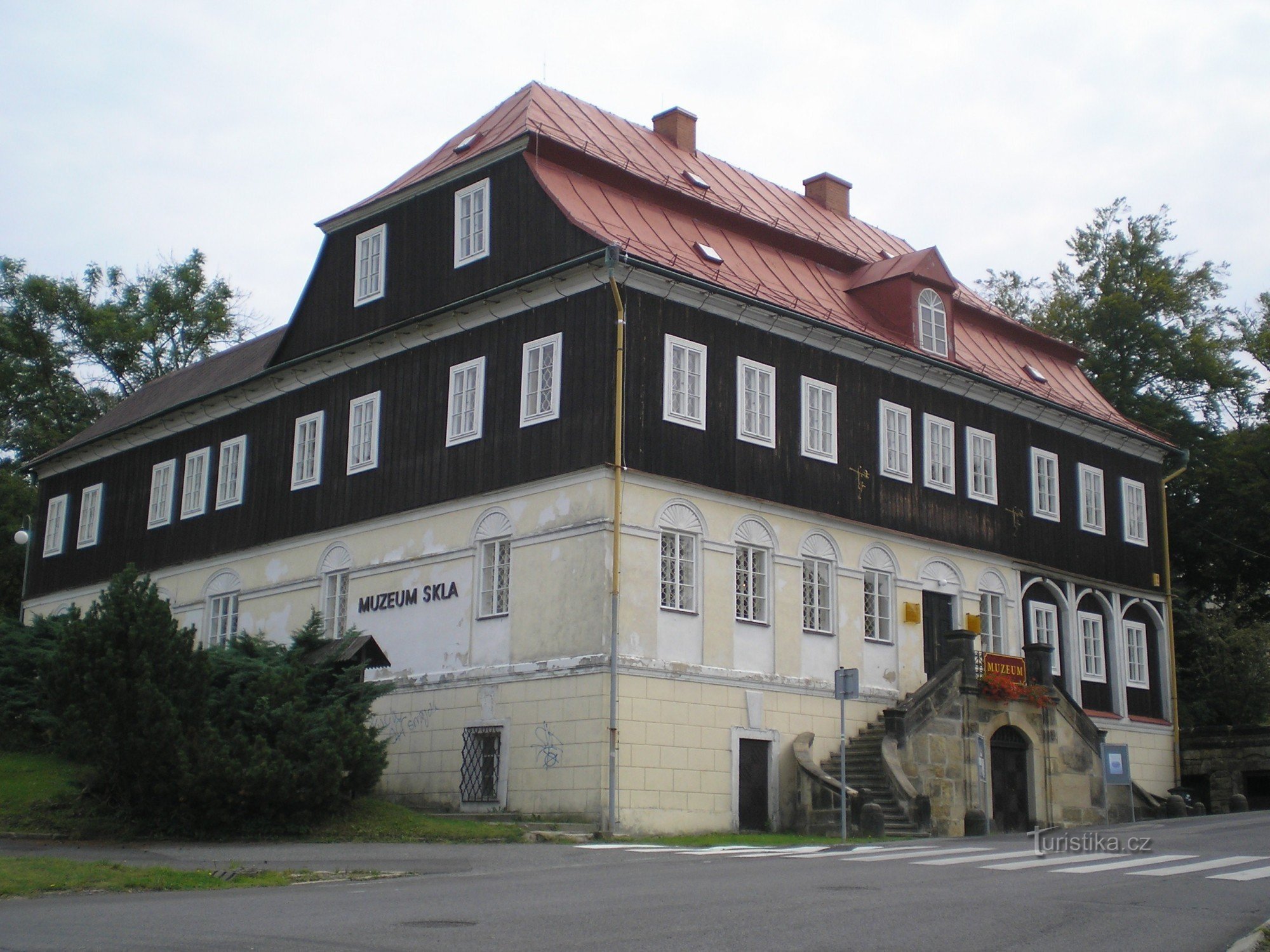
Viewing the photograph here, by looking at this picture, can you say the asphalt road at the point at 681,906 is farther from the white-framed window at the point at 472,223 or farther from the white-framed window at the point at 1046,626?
the white-framed window at the point at 1046,626

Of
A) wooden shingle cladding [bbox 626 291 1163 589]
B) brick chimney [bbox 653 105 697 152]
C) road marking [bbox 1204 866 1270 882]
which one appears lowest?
road marking [bbox 1204 866 1270 882]

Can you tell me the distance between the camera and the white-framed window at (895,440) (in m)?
30.8

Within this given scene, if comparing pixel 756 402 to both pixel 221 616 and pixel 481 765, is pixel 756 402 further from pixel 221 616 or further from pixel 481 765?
pixel 221 616

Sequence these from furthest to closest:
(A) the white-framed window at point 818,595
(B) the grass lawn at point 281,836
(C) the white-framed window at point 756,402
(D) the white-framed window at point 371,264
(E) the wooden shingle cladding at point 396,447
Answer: (D) the white-framed window at point 371,264, (A) the white-framed window at point 818,595, (C) the white-framed window at point 756,402, (E) the wooden shingle cladding at point 396,447, (B) the grass lawn at point 281,836

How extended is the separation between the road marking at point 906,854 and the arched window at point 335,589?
1488 cm

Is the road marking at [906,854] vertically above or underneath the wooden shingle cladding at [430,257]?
underneath

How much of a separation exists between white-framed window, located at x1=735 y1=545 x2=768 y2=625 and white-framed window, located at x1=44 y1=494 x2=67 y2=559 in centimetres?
2439

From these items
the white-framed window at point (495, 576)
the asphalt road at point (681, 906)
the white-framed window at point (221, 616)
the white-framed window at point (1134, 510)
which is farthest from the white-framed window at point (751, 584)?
the white-framed window at point (1134, 510)

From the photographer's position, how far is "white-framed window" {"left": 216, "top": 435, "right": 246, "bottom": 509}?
1383 inches

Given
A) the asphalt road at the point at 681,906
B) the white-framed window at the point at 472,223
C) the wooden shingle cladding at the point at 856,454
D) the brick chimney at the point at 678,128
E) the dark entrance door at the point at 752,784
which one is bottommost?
the asphalt road at the point at 681,906

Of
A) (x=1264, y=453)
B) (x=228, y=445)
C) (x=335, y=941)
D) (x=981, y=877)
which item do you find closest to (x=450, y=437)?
(x=228, y=445)

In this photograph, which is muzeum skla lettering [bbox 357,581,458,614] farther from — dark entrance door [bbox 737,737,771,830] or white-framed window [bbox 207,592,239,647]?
dark entrance door [bbox 737,737,771,830]

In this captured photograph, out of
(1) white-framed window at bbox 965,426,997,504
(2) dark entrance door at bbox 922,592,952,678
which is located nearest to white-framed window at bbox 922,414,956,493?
(1) white-framed window at bbox 965,426,997,504

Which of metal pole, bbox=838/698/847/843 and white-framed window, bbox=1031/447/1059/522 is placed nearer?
metal pole, bbox=838/698/847/843
